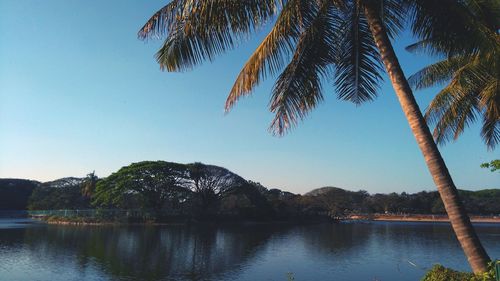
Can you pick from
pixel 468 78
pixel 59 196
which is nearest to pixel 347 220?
pixel 59 196

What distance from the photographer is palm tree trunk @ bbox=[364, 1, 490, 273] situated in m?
5.68

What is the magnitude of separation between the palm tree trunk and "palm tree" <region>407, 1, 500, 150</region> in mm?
1362

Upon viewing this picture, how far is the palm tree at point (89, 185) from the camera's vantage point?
228 feet

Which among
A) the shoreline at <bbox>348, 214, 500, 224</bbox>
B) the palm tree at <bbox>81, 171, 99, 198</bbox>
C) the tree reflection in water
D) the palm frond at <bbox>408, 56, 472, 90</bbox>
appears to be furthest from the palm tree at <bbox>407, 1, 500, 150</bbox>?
the shoreline at <bbox>348, 214, 500, 224</bbox>

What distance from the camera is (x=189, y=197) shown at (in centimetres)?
6328

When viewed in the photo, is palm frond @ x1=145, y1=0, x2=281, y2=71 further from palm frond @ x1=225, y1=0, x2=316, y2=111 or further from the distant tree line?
the distant tree line

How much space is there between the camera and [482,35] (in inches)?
262

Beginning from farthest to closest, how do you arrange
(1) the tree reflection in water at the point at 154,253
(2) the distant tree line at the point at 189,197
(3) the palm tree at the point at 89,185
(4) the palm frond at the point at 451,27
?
1. (3) the palm tree at the point at 89,185
2. (2) the distant tree line at the point at 189,197
3. (1) the tree reflection in water at the point at 154,253
4. (4) the palm frond at the point at 451,27

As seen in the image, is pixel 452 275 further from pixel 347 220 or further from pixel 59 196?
pixel 347 220

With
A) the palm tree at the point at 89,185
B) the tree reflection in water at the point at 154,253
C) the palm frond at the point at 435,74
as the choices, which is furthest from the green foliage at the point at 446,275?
the palm tree at the point at 89,185

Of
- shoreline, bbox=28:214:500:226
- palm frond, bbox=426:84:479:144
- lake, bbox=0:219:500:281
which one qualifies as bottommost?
lake, bbox=0:219:500:281

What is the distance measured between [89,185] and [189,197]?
1859cm

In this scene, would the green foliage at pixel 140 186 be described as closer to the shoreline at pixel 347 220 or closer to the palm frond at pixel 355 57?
the shoreline at pixel 347 220

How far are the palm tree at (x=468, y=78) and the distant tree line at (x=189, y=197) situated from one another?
4846cm
